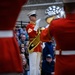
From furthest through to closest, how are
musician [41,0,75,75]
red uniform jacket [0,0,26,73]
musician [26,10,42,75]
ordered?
musician [26,10,42,75]
musician [41,0,75,75]
red uniform jacket [0,0,26,73]

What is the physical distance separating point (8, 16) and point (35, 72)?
7507mm

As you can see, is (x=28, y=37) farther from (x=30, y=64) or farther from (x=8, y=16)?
(x=8, y=16)

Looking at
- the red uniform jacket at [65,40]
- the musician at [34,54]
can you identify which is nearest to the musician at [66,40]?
the red uniform jacket at [65,40]

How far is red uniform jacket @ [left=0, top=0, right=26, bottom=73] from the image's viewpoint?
198 inches

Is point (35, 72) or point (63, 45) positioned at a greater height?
point (63, 45)

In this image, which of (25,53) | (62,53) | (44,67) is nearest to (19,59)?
(62,53)

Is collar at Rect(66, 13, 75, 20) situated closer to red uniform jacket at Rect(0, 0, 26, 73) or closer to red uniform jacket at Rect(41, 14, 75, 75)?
red uniform jacket at Rect(41, 14, 75, 75)

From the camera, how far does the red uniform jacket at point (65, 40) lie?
634 centimetres

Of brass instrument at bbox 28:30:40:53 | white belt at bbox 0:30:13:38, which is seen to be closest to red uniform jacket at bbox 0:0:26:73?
white belt at bbox 0:30:13:38

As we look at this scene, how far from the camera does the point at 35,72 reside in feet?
41.0

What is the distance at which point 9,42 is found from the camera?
16.7 feet

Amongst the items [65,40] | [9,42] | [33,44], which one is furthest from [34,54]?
[9,42]

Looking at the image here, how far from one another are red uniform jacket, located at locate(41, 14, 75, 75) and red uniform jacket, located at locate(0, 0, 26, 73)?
132 cm

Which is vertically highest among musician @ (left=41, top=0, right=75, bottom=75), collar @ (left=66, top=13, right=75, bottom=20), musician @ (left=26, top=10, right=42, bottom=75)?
collar @ (left=66, top=13, right=75, bottom=20)
